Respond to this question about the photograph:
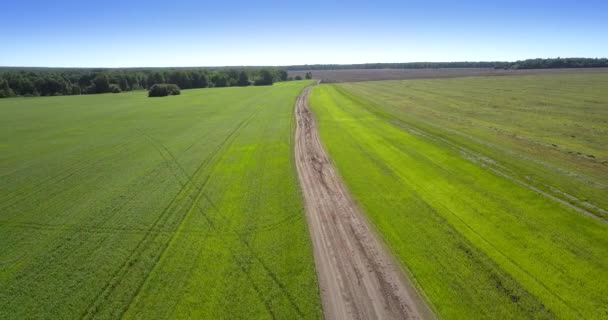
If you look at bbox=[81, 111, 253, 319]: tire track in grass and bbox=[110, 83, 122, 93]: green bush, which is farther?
bbox=[110, 83, 122, 93]: green bush

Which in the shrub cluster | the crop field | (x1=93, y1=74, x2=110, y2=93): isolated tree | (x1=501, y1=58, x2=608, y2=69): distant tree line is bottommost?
the crop field

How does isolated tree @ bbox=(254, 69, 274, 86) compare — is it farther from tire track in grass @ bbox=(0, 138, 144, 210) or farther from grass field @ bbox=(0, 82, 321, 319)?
tire track in grass @ bbox=(0, 138, 144, 210)

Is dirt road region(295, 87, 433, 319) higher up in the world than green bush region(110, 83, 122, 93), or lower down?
lower down

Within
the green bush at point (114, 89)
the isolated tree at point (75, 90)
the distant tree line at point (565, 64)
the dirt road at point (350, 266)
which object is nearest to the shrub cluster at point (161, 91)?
the green bush at point (114, 89)

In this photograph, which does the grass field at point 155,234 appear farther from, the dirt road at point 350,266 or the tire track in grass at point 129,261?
the dirt road at point 350,266

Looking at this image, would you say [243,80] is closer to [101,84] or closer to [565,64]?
[101,84]

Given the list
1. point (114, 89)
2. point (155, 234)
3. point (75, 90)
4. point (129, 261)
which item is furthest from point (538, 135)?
point (75, 90)

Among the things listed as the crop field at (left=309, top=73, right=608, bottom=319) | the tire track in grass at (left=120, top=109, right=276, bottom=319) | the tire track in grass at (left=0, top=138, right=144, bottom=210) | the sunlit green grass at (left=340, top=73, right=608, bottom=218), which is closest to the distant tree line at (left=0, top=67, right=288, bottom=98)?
the sunlit green grass at (left=340, top=73, right=608, bottom=218)
